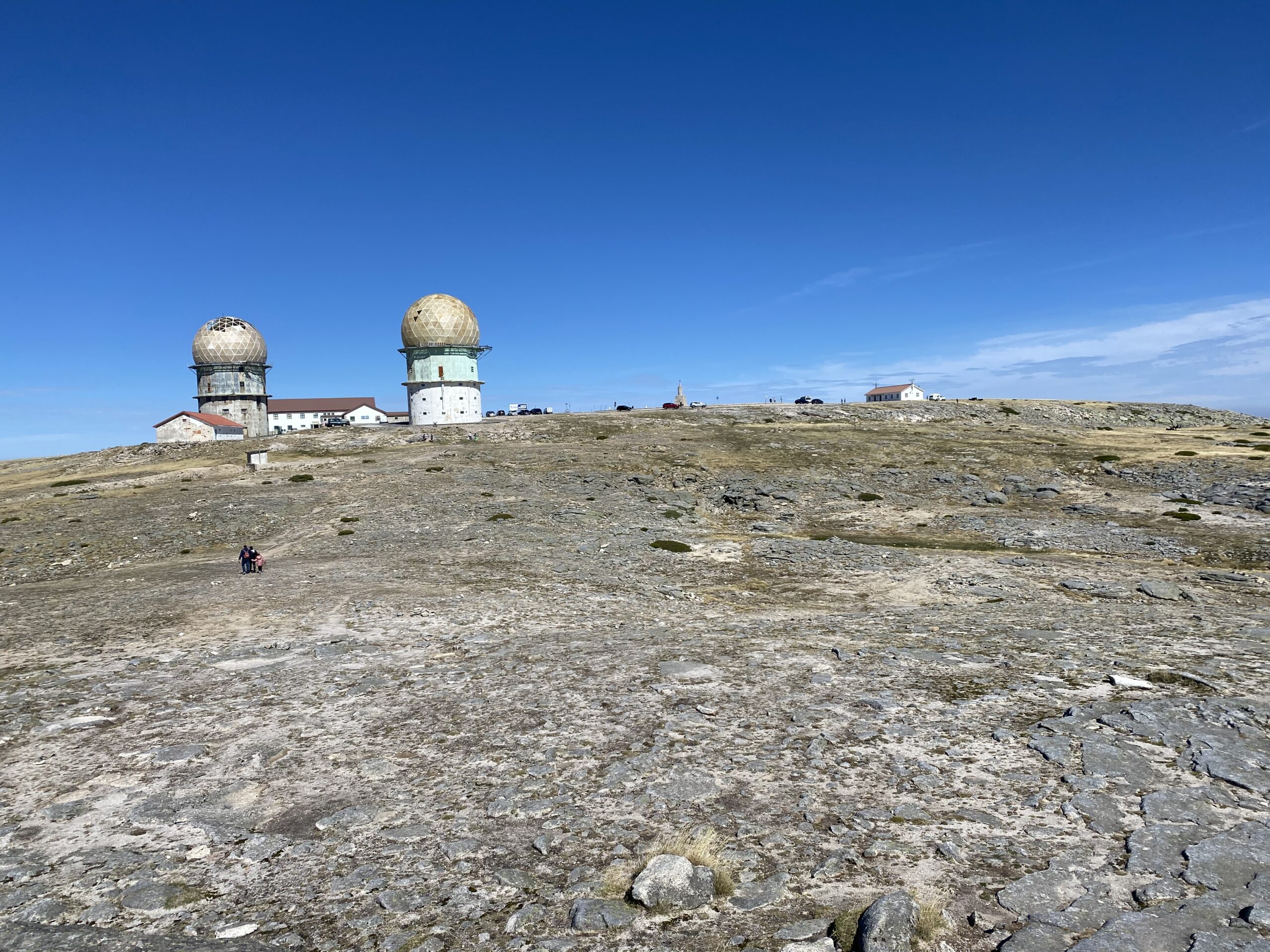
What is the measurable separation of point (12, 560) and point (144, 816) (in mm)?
30283

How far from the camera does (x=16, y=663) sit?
15.2m

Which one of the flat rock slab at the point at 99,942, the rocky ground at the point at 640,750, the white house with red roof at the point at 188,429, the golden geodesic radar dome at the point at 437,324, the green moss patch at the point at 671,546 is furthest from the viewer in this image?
the golden geodesic radar dome at the point at 437,324

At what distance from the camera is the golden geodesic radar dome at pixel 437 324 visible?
8412cm

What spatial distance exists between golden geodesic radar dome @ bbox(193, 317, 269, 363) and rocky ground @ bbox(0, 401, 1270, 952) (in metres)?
63.3

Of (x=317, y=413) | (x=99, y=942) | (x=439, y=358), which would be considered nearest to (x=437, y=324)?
(x=439, y=358)

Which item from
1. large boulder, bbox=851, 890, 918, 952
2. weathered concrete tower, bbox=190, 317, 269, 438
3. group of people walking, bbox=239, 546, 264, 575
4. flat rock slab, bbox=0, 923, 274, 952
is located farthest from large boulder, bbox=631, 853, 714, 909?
weathered concrete tower, bbox=190, 317, 269, 438

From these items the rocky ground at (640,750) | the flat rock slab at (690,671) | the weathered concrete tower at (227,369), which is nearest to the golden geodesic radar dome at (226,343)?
the weathered concrete tower at (227,369)

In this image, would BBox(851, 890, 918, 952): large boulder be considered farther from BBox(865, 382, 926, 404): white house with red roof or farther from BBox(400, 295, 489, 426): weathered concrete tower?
BBox(865, 382, 926, 404): white house with red roof

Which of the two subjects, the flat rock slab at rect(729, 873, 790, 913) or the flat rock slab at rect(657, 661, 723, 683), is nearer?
the flat rock slab at rect(729, 873, 790, 913)

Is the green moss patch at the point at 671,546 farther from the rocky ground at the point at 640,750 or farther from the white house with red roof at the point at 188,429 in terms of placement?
the white house with red roof at the point at 188,429

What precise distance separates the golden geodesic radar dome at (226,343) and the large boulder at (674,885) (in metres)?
94.6

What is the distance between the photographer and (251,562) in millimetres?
25859

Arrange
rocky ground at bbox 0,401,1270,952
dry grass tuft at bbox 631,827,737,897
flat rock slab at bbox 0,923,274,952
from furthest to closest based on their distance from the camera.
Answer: dry grass tuft at bbox 631,827,737,897
rocky ground at bbox 0,401,1270,952
flat rock slab at bbox 0,923,274,952

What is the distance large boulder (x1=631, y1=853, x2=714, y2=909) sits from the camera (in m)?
7.06
